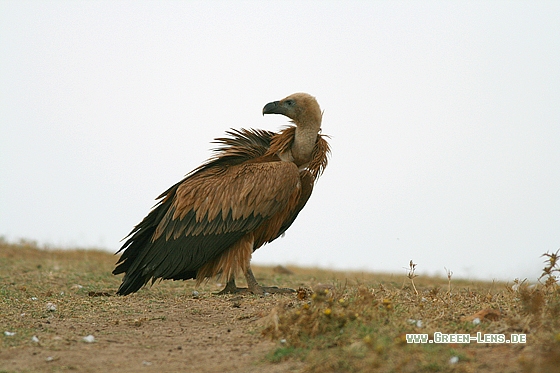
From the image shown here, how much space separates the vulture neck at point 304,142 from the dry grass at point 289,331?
179 centimetres

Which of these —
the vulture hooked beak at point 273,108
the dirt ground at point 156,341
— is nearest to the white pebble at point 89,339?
the dirt ground at point 156,341

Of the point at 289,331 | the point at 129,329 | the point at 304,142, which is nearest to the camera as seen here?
the point at 289,331

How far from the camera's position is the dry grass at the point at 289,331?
4.48 metres

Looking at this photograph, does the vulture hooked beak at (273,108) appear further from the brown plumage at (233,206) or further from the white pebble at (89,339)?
the white pebble at (89,339)

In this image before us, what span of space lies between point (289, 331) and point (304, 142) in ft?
11.1

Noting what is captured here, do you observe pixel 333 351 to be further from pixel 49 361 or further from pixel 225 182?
pixel 225 182

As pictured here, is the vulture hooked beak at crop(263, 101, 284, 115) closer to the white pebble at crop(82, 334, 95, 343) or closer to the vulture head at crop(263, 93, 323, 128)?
the vulture head at crop(263, 93, 323, 128)

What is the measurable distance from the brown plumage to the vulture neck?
0.01m

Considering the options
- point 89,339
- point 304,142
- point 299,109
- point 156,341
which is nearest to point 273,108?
point 299,109

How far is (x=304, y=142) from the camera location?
8109 millimetres

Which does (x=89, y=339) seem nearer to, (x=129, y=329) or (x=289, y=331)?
(x=129, y=329)

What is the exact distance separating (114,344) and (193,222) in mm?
2325

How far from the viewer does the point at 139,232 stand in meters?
8.06

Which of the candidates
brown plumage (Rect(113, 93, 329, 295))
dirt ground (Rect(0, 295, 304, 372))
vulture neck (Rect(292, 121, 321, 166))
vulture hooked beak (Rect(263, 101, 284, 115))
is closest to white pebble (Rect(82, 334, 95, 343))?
dirt ground (Rect(0, 295, 304, 372))
